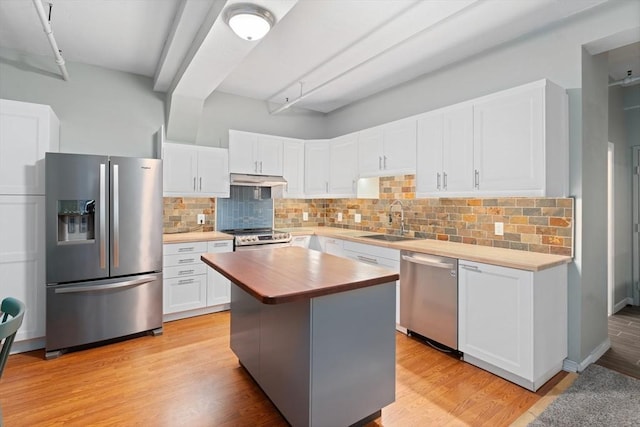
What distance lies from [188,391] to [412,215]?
9.54 ft

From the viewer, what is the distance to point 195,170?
159 inches

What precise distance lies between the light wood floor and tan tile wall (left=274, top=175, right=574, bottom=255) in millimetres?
Result: 1095

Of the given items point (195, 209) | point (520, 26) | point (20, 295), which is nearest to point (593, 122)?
point (520, 26)

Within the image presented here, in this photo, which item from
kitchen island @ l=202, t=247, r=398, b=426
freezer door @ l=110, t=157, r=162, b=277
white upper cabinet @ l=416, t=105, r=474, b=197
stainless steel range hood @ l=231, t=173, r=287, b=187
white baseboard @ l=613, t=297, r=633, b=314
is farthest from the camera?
stainless steel range hood @ l=231, t=173, r=287, b=187

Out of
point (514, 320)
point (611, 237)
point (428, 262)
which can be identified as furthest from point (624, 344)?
point (428, 262)

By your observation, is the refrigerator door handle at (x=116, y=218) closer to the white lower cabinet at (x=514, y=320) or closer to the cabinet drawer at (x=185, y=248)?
the cabinet drawer at (x=185, y=248)

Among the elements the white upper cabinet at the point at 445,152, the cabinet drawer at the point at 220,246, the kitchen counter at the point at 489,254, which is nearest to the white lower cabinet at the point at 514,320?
the kitchen counter at the point at 489,254

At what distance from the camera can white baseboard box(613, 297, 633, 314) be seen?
3.94 meters

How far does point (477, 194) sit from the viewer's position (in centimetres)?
286

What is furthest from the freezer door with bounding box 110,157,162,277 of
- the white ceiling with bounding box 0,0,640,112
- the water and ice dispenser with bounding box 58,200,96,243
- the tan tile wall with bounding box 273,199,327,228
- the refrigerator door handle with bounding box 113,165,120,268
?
the tan tile wall with bounding box 273,199,327,228

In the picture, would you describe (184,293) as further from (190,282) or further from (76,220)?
(76,220)

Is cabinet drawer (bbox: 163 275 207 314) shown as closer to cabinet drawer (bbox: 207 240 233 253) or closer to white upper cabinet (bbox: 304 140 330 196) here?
cabinet drawer (bbox: 207 240 233 253)

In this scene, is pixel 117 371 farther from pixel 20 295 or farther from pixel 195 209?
pixel 195 209

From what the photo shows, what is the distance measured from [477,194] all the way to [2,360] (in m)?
3.16
